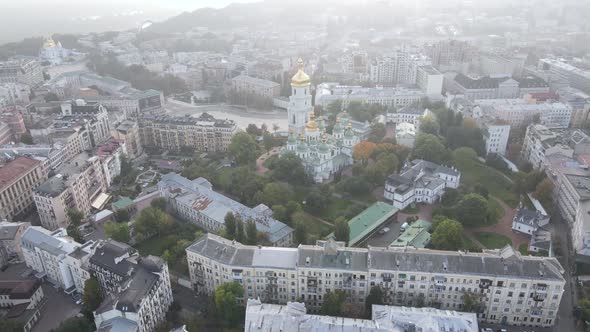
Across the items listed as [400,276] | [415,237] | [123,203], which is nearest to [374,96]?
[415,237]

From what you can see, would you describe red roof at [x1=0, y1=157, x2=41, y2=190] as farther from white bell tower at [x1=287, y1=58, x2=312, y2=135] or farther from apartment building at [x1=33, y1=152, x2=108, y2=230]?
white bell tower at [x1=287, y1=58, x2=312, y2=135]

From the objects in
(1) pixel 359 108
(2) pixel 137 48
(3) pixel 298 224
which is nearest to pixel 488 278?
(3) pixel 298 224

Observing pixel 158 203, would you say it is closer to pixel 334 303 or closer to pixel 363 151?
pixel 334 303

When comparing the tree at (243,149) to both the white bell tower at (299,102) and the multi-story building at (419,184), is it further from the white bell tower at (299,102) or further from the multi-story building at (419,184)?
the multi-story building at (419,184)

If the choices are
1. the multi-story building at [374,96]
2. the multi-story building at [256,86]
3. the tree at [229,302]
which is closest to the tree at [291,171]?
the tree at [229,302]

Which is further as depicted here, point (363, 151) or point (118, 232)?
point (363, 151)

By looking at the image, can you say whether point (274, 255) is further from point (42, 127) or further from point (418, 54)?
point (418, 54)
